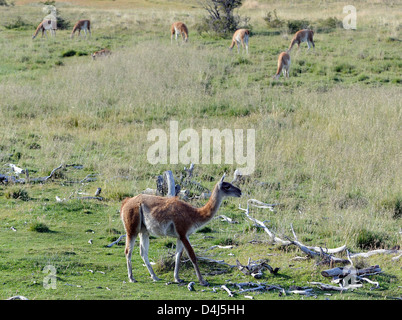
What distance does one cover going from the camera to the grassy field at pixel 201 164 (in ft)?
23.4

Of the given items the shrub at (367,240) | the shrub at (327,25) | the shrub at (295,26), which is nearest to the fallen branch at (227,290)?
the shrub at (367,240)

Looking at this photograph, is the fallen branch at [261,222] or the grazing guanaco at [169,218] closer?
the grazing guanaco at [169,218]

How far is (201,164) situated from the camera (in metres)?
12.5

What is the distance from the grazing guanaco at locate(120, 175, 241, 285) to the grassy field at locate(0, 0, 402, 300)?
419mm

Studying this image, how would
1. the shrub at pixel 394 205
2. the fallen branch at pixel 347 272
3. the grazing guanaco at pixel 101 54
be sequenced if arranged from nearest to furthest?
the fallen branch at pixel 347 272
the shrub at pixel 394 205
the grazing guanaco at pixel 101 54

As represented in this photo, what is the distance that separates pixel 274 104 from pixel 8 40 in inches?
679

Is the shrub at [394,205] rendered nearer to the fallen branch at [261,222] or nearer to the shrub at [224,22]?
the fallen branch at [261,222]

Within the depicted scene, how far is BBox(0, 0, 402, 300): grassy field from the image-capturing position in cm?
714

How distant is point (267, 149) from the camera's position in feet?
42.3

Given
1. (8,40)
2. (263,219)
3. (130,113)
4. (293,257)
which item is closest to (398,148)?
(263,219)

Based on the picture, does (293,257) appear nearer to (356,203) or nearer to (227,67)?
(356,203)

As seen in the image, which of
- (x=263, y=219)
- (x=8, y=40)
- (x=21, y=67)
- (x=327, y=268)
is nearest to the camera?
(x=327, y=268)

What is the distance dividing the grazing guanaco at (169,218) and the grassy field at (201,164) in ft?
1.38

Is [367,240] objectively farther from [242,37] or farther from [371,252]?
[242,37]
